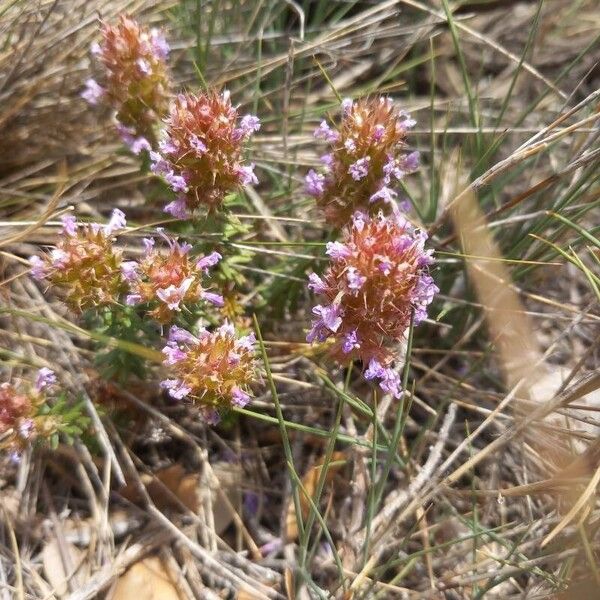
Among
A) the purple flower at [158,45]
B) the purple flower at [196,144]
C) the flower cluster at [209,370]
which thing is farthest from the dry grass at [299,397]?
the purple flower at [158,45]

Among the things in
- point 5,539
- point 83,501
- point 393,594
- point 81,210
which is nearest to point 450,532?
point 393,594

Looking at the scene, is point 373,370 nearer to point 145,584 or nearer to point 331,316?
point 331,316

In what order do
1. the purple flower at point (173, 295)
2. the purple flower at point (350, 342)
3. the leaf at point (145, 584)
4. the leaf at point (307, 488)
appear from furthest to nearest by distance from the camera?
the leaf at point (307, 488), the leaf at point (145, 584), the purple flower at point (173, 295), the purple flower at point (350, 342)

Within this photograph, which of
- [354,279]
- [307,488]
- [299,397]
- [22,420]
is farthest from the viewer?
[299,397]

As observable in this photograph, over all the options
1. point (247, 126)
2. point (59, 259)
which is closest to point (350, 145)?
point (247, 126)

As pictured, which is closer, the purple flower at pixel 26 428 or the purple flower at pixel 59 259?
the purple flower at pixel 59 259

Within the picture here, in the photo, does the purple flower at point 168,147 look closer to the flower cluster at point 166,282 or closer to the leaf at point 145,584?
the flower cluster at point 166,282
